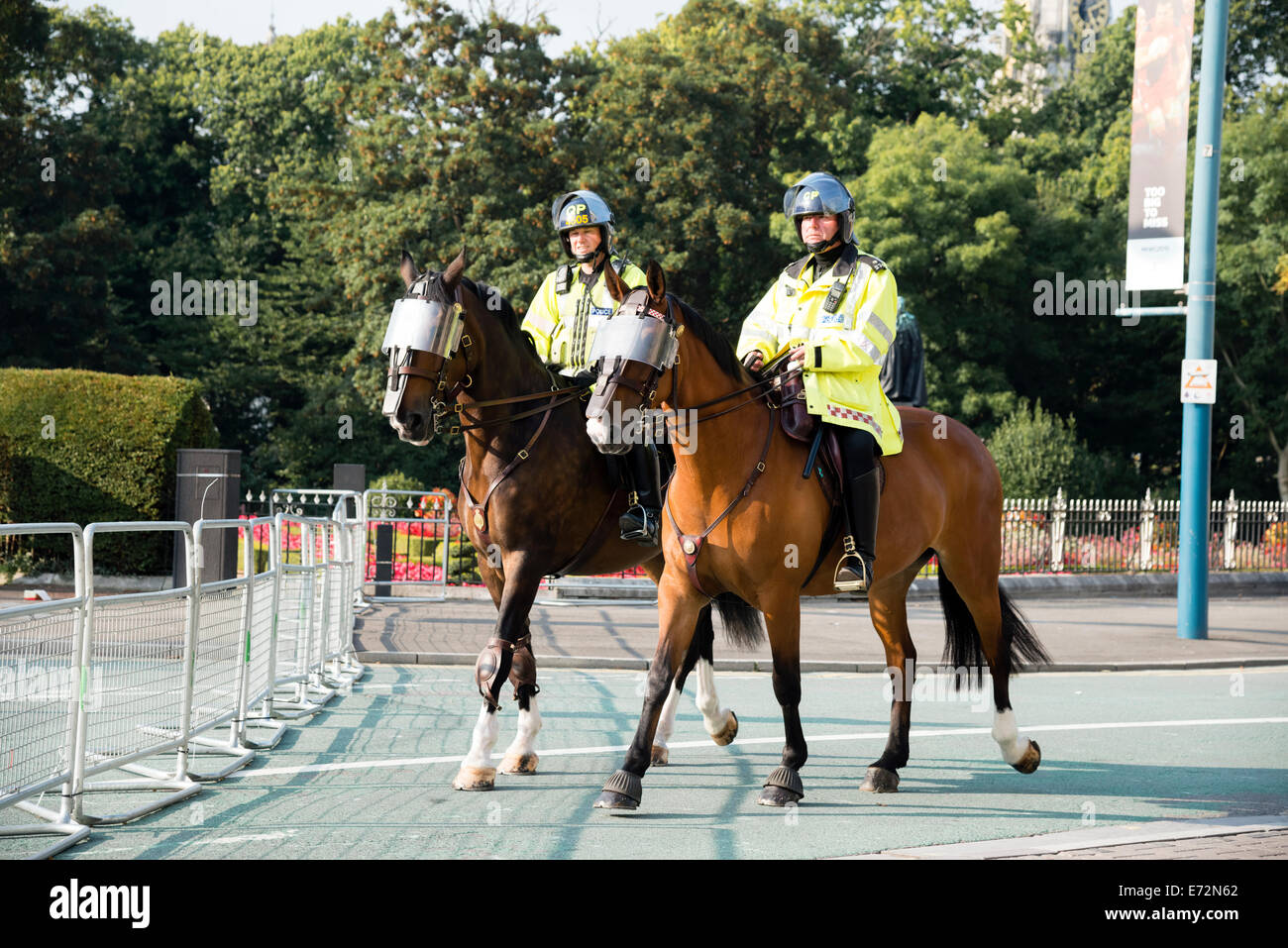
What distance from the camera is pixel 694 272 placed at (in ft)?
134

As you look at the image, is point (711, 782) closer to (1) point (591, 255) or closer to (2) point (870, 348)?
(2) point (870, 348)

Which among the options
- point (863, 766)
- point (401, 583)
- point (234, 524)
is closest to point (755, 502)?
point (863, 766)

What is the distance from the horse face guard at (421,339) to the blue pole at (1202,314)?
11284 mm

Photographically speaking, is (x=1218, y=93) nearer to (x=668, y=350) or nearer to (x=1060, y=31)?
(x=668, y=350)

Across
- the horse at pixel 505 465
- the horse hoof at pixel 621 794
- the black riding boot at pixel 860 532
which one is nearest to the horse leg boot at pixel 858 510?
the black riding boot at pixel 860 532

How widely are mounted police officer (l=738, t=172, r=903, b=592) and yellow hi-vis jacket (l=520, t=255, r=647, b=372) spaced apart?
1.31 meters

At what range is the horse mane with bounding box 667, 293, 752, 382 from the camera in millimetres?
7242

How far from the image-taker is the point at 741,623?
8750 millimetres

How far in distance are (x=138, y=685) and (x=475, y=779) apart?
1.84 meters

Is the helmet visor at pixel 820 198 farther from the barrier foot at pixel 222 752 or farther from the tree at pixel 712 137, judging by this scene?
the tree at pixel 712 137

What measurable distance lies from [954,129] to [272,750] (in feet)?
121

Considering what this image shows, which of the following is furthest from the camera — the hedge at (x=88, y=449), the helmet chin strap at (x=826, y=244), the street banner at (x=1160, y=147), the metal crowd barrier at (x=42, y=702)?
the hedge at (x=88, y=449)

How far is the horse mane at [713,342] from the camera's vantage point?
7.24m

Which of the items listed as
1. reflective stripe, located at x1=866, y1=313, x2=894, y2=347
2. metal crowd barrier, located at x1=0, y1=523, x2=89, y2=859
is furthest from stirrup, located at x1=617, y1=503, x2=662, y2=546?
metal crowd barrier, located at x1=0, y1=523, x2=89, y2=859
